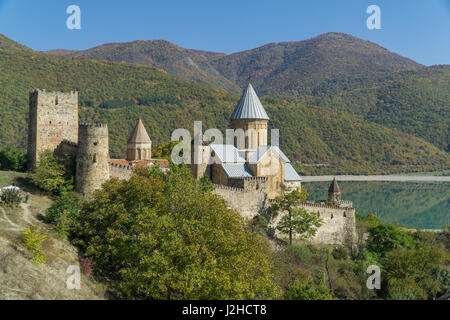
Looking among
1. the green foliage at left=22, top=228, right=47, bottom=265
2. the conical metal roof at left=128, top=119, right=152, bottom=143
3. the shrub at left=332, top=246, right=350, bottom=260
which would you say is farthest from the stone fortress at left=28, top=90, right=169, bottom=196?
the shrub at left=332, top=246, right=350, bottom=260

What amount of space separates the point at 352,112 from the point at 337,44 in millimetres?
88867

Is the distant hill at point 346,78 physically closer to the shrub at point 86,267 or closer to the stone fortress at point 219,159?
the stone fortress at point 219,159

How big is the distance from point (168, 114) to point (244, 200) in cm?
3386

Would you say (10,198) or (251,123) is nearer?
(10,198)

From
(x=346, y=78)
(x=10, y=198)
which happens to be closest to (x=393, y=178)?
(x=10, y=198)

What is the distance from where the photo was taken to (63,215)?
1421cm

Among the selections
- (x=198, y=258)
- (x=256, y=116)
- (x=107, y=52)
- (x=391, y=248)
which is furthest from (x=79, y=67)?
(x=107, y=52)

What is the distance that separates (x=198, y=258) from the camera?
1162 cm

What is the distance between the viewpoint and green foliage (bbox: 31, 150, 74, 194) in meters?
17.1

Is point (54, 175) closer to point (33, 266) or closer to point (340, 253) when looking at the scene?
point (33, 266)

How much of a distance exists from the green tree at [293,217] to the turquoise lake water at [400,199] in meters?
21.6

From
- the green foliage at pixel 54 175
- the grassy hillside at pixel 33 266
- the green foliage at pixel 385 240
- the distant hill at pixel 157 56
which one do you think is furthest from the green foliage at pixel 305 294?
the distant hill at pixel 157 56

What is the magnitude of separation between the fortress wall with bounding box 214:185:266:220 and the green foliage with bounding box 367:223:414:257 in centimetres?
686
